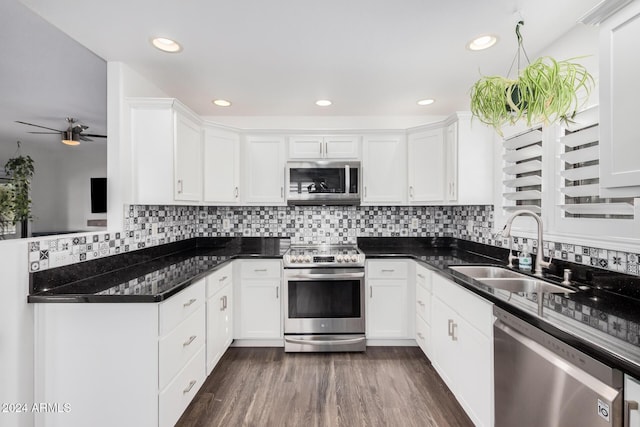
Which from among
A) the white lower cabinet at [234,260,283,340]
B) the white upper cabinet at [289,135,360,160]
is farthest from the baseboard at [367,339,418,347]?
the white upper cabinet at [289,135,360,160]

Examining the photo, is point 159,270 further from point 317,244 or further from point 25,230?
point 317,244

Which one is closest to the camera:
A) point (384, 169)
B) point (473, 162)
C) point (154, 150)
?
point (154, 150)

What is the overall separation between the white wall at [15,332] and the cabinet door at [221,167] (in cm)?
150

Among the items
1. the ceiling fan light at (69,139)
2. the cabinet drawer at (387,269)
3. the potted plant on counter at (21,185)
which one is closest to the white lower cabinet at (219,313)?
the potted plant on counter at (21,185)

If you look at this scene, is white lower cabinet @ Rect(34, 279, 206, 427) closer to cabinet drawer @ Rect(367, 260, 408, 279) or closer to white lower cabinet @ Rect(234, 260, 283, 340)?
white lower cabinet @ Rect(234, 260, 283, 340)

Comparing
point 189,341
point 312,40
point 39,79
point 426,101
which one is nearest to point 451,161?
point 426,101

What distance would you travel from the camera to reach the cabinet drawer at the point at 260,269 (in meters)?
2.81

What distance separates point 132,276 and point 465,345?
211cm

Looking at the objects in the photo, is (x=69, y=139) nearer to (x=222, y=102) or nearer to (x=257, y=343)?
(x=222, y=102)

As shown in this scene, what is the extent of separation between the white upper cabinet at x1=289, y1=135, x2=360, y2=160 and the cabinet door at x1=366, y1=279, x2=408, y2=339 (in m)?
1.30

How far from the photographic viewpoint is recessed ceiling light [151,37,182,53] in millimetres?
1845

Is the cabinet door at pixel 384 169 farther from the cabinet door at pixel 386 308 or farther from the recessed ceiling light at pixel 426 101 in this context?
the cabinet door at pixel 386 308

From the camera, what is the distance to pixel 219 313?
2.43 m

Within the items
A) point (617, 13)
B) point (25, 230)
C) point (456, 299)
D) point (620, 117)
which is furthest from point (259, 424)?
point (617, 13)
